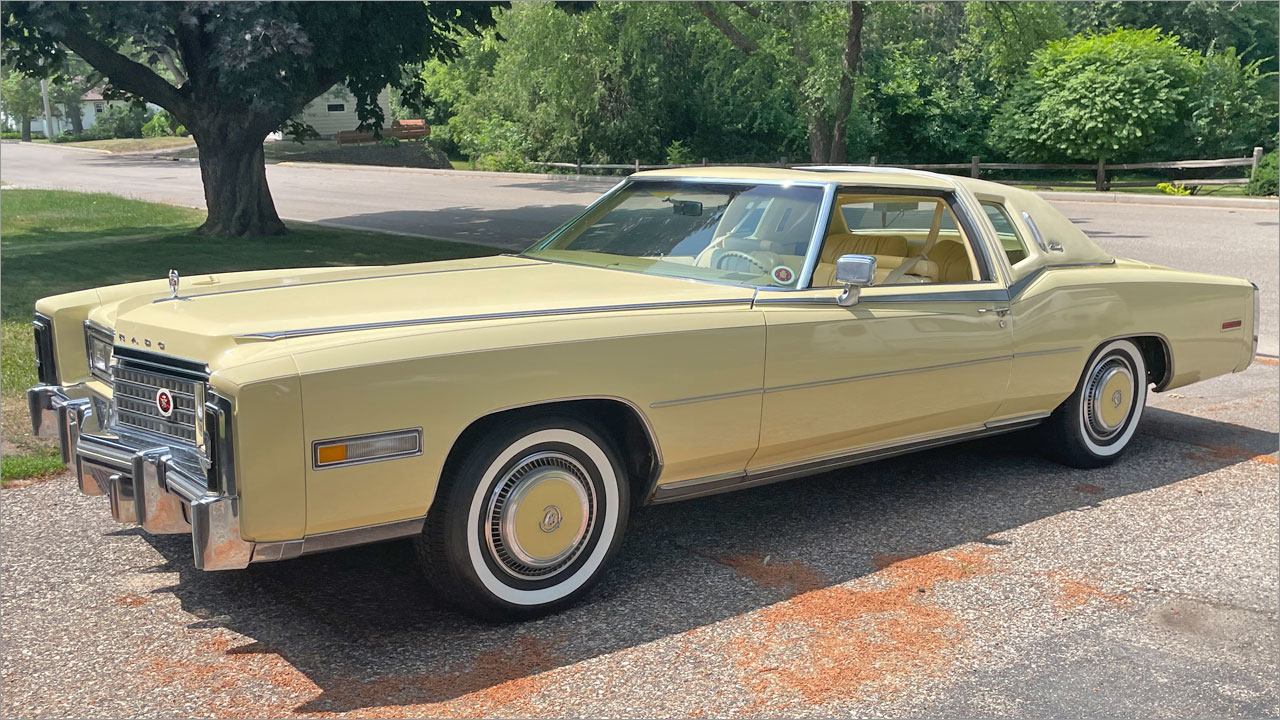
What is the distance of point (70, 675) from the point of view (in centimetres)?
372

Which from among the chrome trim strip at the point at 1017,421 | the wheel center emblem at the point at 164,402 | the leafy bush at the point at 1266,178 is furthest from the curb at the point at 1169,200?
the wheel center emblem at the point at 164,402

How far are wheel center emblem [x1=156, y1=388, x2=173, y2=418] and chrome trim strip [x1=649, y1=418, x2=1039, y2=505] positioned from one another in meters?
1.74

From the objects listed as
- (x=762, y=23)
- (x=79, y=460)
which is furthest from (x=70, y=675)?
(x=762, y=23)

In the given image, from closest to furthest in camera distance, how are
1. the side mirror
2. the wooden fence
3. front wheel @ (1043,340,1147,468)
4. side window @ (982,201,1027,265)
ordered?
the side mirror → side window @ (982,201,1027,265) → front wheel @ (1043,340,1147,468) → the wooden fence

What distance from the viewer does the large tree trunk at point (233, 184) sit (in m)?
17.0

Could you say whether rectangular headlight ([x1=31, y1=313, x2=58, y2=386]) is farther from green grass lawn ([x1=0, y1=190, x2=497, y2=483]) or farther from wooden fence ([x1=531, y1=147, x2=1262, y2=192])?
wooden fence ([x1=531, y1=147, x2=1262, y2=192])

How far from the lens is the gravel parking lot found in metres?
3.63

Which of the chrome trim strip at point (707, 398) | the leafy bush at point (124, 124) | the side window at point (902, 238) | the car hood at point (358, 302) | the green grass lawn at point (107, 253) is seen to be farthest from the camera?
the leafy bush at point (124, 124)

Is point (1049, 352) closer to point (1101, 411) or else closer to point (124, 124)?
point (1101, 411)

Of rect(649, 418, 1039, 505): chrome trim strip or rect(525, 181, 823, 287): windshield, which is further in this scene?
rect(525, 181, 823, 287): windshield

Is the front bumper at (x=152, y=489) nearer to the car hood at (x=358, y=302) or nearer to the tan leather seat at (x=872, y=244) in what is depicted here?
the car hood at (x=358, y=302)

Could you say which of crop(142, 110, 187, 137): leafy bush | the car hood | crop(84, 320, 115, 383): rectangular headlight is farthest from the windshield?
crop(142, 110, 187, 137): leafy bush

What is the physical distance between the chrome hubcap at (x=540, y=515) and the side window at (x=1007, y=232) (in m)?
2.73

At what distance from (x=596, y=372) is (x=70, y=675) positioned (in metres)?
1.95
